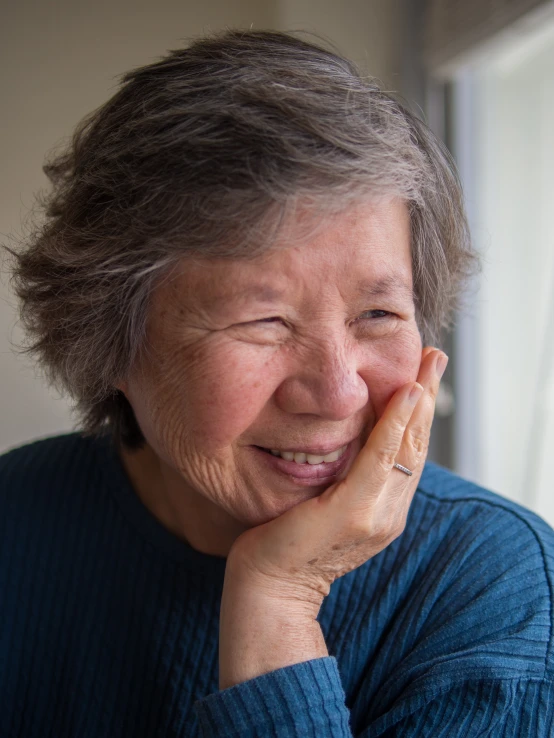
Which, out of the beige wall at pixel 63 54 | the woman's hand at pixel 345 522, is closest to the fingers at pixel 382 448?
the woman's hand at pixel 345 522

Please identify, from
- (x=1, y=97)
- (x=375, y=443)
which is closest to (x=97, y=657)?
(x=375, y=443)

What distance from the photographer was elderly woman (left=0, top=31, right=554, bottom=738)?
101 cm

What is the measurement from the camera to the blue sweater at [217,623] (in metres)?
1.03

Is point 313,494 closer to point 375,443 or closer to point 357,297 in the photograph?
point 375,443

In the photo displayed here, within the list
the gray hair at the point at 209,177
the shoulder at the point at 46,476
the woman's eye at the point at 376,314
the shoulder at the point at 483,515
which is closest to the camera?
the gray hair at the point at 209,177

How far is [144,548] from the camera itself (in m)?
1.41

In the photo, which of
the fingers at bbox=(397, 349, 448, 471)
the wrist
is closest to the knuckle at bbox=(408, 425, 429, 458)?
the fingers at bbox=(397, 349, 448, 471)

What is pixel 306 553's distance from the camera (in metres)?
1.11

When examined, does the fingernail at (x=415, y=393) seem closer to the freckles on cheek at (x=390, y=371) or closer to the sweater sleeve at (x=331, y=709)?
the freckles on cheek at (x=390, y=371)

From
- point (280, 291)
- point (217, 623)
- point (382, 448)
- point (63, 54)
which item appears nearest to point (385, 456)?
point (382, 448)

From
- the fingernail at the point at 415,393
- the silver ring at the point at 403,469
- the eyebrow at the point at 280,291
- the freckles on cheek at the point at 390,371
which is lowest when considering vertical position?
the silver ring at the point at 403,469

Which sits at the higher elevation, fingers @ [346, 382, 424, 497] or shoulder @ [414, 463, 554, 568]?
fingers @ [346, 382, 424, 497]

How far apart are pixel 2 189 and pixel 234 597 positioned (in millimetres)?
2720

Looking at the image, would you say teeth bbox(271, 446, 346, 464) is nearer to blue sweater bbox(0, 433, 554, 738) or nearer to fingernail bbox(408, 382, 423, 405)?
fingernail bbox(408, 382, 423, 405)
